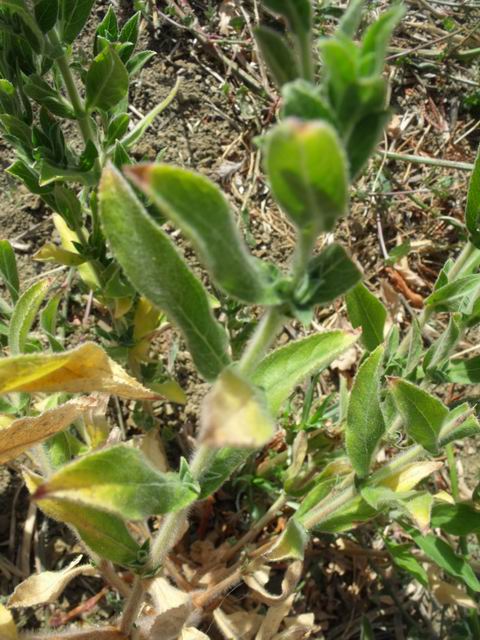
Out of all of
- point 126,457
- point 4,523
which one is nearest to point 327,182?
point 126,457

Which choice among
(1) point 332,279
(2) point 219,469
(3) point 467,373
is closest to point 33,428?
(2) point 219,469

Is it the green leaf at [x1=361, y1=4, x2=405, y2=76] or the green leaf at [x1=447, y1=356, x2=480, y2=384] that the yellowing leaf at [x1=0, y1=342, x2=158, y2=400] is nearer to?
the green leaf at [x1=361, y1=4, x2=405, y2=76]

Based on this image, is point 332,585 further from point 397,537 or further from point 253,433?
point 253,433

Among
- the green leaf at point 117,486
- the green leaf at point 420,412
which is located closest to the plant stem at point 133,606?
the green leaf at point 117,486

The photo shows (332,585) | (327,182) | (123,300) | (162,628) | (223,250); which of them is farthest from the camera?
(332,585)

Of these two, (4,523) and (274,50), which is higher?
(274,50)

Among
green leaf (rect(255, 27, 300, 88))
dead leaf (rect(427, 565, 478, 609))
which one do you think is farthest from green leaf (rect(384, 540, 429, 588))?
green leaf (rect(255, 27, 300, 88))
